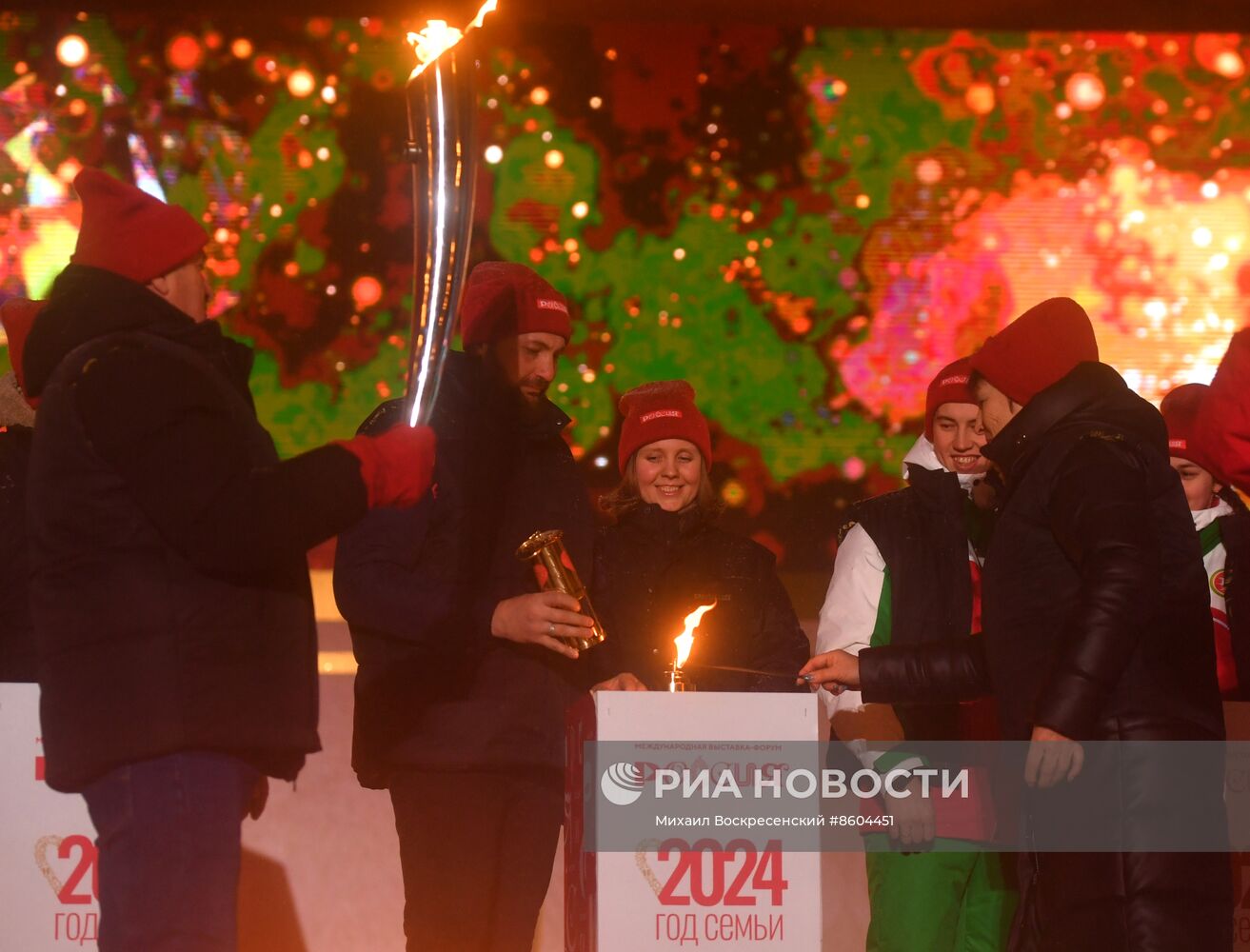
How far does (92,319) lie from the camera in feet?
6.93

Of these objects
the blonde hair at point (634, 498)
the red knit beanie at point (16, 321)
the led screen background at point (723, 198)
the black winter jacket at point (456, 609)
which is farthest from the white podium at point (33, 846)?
the led screen background at point (723, 198)

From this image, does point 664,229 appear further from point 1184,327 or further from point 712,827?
point 712,827

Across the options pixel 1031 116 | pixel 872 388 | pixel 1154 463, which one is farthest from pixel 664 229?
pixel 1154 463

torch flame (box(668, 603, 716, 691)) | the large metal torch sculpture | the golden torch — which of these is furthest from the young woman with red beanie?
the large metal torch sculpture

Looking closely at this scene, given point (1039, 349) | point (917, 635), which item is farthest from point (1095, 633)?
point (917, 635)

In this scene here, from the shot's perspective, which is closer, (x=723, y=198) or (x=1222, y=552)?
(x=1222, y=552)

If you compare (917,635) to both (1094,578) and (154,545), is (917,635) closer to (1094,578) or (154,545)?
(1094,578)

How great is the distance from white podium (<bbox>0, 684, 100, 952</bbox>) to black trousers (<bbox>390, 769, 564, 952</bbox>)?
65 centimetres

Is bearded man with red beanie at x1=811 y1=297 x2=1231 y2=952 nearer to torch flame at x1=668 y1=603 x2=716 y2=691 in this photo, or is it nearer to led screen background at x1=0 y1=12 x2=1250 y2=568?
torch flame at x1=668 y1=603 x2=716 y2=691

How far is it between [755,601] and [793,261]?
165cm

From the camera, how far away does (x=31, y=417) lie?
3.47 m

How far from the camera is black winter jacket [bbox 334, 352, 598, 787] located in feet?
9.06

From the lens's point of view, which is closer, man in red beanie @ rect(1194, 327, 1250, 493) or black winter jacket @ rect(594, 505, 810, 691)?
man in red beanie @ rect(1194, 327, 1250, 493)

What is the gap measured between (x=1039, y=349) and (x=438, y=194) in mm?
1138
